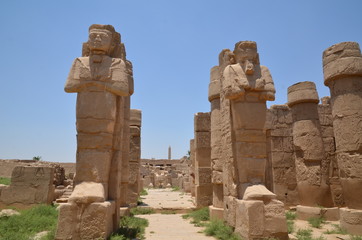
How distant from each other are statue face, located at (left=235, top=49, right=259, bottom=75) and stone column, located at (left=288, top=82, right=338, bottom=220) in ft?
12.9

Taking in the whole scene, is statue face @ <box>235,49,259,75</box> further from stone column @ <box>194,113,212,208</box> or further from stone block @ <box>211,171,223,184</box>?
stone column @ <box>194,113,212,208</box>

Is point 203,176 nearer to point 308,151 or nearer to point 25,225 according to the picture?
point 308,151

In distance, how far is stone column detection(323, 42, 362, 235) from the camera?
6.30 m

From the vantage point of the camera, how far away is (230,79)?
5699 mm

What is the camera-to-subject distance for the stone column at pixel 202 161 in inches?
382

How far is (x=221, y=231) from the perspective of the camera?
5.68 meters

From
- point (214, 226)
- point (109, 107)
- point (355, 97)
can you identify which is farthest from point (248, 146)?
point (355, 97)

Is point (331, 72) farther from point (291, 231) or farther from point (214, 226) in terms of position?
point (214, 226)

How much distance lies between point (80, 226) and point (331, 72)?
6656 mm

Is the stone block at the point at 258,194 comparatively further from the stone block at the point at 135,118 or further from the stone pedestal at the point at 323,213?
the stone block at the point at 135,118

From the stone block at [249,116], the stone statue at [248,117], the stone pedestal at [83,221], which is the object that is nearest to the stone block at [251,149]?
the stone statue at [248,117]

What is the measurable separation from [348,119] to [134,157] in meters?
7.46

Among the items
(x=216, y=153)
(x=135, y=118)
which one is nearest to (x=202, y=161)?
(x=216, y=153)

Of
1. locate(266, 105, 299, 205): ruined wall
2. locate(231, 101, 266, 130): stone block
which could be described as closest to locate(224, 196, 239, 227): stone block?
locate(231, 101, 266, 130): stone block
